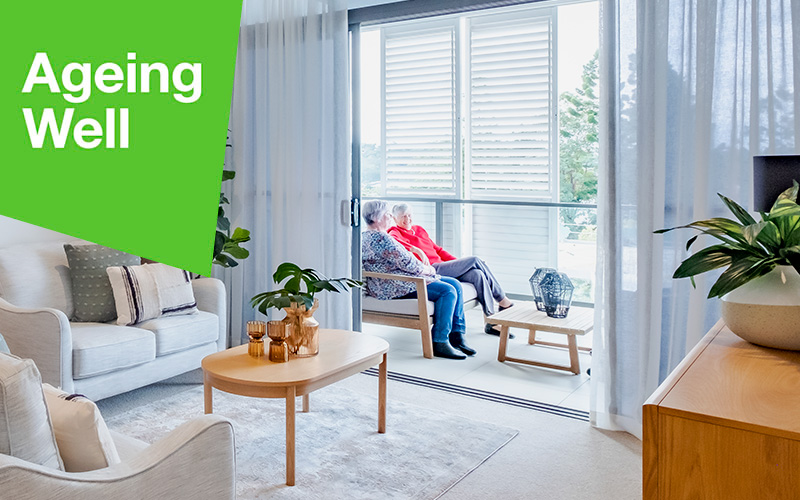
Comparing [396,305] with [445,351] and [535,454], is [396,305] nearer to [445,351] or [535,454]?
[445,351]

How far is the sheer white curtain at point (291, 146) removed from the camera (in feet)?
14.3

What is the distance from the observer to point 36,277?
12.2ft

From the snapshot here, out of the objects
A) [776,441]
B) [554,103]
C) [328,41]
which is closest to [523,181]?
[554,103]

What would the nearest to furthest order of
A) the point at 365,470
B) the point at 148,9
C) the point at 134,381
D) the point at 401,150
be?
the point at 365,470, the point at 134,381, the point at 148,9, the point at 401,150

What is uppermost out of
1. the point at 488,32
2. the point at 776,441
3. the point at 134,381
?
the point at 488,32

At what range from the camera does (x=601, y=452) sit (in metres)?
3.06

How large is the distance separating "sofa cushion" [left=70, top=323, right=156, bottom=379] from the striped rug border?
53.1 inches

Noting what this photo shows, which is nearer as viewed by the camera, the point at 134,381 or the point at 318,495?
the point at 318,495

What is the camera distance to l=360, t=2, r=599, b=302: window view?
5715 mm

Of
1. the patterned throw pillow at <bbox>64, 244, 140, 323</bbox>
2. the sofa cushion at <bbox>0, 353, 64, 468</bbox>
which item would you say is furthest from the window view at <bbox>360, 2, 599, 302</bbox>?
the sofa cushion at <bbox>0, 353, 64, 468</bbox>

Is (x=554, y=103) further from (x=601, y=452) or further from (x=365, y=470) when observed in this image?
(x=365, y=470)

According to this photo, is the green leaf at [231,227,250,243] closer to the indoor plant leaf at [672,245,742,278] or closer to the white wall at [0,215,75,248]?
the white wall at [0,215,75,248]

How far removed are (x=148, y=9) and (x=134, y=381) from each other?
2332mm

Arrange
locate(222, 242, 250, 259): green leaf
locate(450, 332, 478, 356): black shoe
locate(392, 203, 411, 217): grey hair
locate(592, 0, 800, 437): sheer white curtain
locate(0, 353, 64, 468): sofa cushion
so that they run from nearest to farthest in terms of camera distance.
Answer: locate(0, 353, 64, 468): sofa cushion < locate(592, 0, 800, 437): sheer white curtain < locate(222, 242, 250, 259): green leaf < locate(450, 332, 478, 356): black shoe < locate(392, 203, 411, 217): grey hair
